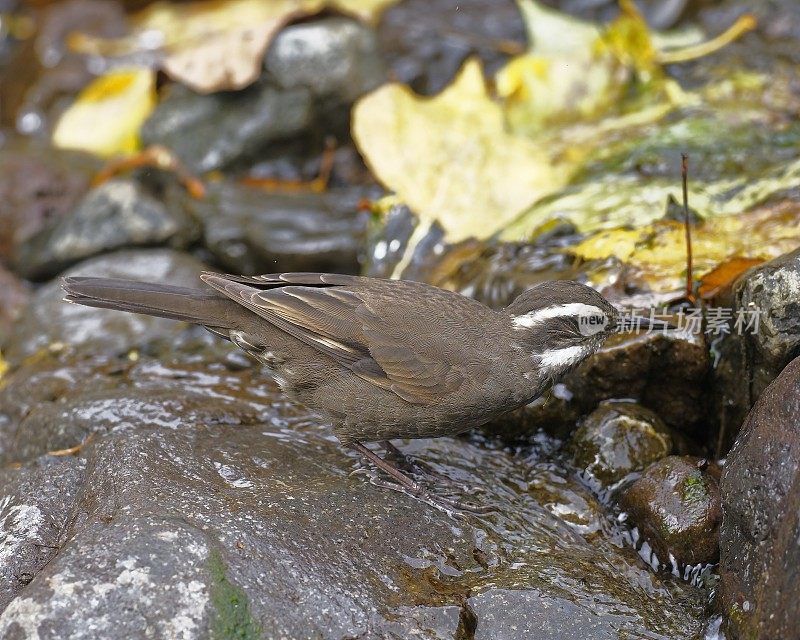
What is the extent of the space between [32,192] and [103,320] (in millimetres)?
2420

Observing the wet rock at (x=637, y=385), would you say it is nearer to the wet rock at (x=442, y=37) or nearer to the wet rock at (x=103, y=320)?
the wet rock at (x=103, y=320)

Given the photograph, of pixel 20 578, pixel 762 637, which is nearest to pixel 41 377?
pixel 20 578

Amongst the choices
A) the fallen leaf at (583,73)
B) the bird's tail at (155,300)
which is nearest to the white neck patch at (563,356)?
the bird's tail at (155,300)

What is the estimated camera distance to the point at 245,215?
8.74 metres

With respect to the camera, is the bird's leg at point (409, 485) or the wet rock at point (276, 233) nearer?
the bird's leg at point (409, 485)

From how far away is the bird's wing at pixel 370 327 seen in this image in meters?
5.60

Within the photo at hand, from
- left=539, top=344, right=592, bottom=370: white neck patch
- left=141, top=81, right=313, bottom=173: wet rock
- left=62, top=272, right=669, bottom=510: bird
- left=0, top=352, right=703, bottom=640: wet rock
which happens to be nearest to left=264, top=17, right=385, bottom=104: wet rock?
left=141, top=81, right=313, bottom=173: wet rock

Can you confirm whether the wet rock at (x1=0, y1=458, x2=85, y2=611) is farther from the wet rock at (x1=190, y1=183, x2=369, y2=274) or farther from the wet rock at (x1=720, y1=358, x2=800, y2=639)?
the wet rock at (x1=190, y1=183, x2=369, y2=274)

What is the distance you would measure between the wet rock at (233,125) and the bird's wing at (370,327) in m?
4.11

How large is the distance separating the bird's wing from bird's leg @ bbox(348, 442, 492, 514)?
16.4 inches

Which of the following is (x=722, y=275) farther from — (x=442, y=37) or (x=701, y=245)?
(x=442, y=37)

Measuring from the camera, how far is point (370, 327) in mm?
5742

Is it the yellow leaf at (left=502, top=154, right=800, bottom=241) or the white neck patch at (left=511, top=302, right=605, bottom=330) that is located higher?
the white neck patch at (left=511, top=302, right=605, bottom=330)

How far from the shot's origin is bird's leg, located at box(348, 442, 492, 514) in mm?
5340
